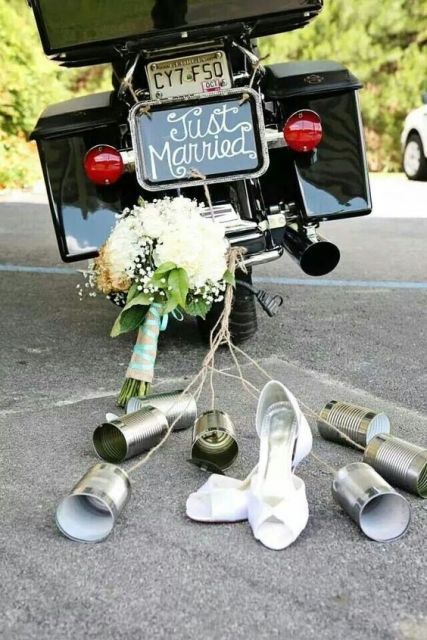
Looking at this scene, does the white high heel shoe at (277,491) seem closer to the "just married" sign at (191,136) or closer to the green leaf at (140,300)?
the green leaf at (140,300)

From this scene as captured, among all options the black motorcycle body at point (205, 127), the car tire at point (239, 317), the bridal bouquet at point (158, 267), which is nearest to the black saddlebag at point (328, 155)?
the black motorcycle body at point (205, 127)

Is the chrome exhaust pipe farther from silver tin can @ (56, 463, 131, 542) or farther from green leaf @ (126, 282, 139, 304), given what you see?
silver tin can @ (56, 463, 131, 542)

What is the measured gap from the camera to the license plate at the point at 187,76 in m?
3.79

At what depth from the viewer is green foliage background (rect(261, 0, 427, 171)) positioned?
1396 cm

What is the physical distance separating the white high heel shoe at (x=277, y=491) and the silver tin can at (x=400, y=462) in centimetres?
29

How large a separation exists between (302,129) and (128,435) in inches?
68.5

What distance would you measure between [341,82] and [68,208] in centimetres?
146

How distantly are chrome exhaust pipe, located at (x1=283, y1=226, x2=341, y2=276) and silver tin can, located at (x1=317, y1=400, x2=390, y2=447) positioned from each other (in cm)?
98

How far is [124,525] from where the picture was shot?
2496mm

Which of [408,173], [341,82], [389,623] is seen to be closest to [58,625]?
[389,623]

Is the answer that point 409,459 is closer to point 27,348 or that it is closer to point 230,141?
point 230,141

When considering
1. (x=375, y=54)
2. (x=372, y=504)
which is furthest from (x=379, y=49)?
(x=372, y=504)

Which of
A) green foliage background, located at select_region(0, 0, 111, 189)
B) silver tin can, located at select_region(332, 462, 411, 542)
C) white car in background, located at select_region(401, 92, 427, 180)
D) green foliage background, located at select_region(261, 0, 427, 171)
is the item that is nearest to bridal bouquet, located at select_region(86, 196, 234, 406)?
silver tin can, located at select_region(332, 462, 411, 542)

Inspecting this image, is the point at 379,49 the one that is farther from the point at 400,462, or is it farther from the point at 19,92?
the point at 400,462
